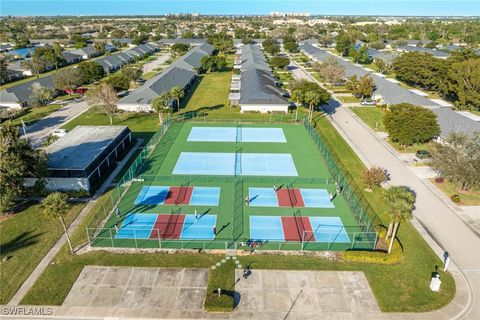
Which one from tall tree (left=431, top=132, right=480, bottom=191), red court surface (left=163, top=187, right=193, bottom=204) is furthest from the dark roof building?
tall tree (left=431, top=132, right=480, bottom=191)

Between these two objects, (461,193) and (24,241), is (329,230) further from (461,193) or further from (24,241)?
(24,241)

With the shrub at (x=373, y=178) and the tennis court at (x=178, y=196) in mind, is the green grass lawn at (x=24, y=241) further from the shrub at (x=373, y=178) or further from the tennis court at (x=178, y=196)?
the shrub at (x=373, y=178)

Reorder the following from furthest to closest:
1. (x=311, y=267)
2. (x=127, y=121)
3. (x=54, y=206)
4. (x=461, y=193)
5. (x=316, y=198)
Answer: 1. (x=127, y=121)
2. (x=461, y=193)
3. (x=316, y=198)
4. (x=311, y=267)
5. (x=54, y=206)

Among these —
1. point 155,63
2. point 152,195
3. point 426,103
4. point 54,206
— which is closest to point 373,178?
point 152,195

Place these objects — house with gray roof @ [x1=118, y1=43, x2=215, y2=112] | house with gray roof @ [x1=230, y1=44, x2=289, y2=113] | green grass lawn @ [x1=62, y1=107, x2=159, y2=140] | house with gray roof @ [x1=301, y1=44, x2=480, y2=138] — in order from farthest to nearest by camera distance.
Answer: house with gray roof @ [x1=230, y1=44, x2=289, y2=113]
house with gray roof @ [x1=118, y1=43, x2=215, y2=112]
green grass lawn @ [x1=62, y1=107, x2=159, y2=140]
house with gray roof @ [x1=301, y1=44, x2=480, y2=138]

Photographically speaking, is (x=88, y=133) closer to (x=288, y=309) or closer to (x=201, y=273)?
(x=201, y=273)

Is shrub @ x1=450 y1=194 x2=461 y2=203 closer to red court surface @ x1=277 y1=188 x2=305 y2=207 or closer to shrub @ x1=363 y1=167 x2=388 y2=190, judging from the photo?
shrub @ x1=363 y1=167 x2=388 y2=190
